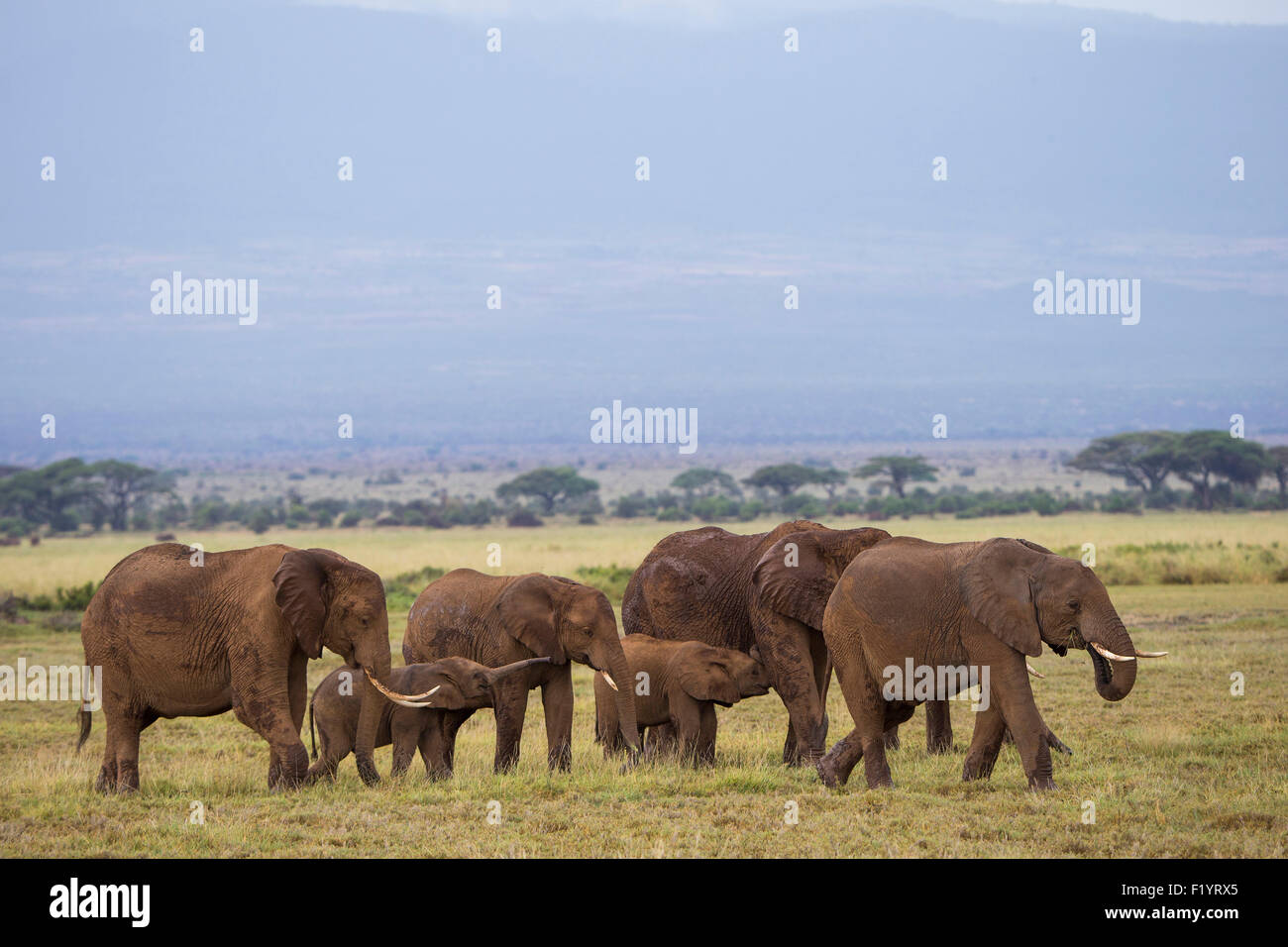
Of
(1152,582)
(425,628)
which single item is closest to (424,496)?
(1152,582)

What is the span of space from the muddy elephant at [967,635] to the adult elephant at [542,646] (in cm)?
232

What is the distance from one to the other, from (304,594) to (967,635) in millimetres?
5670

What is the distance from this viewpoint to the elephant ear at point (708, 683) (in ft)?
49.9

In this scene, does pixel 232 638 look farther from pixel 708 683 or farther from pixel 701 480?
pixel 701 480

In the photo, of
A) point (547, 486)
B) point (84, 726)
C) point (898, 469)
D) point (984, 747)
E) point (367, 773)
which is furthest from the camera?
point (547, 486)

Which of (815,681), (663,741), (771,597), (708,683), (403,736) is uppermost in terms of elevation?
(771,597)

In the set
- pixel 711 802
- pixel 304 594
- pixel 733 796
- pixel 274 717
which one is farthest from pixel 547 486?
pixel 711 802

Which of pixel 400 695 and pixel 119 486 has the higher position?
pixel 400 695

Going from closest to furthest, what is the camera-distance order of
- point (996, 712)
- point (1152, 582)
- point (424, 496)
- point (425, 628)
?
point (996, 712) < point (425, 628) < point (1152, 582) < point (424, 496)

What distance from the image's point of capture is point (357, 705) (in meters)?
14.6

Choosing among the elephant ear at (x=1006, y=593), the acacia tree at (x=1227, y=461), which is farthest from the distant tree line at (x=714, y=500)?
the elephant ear at (x=1006, y=593)

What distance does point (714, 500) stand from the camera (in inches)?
4018
